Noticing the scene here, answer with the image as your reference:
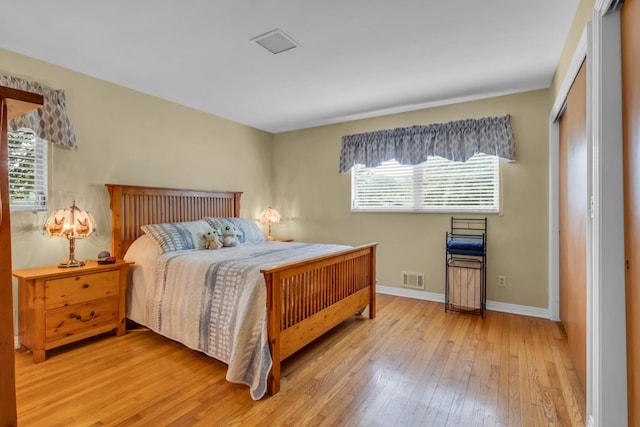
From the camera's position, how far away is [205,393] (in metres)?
2.00

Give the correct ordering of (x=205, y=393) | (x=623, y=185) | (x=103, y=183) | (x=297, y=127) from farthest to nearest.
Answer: (x=297, y=127) → (x=103, y=183) → (x=205, y=393) → (x=623, y=185)

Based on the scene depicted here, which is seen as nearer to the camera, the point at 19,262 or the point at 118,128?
the point at 19,262

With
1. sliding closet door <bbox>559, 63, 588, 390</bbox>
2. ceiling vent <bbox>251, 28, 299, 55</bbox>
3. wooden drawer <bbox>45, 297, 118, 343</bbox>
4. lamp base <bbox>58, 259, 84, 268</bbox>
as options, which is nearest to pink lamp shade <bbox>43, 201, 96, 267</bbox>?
lamp base <bbox>58, 259, 84, 268</bbox>

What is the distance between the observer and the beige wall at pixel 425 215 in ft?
11.0

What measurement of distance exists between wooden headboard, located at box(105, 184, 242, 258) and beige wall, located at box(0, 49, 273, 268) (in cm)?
12

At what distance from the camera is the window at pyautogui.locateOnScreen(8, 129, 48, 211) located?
2.59 meters

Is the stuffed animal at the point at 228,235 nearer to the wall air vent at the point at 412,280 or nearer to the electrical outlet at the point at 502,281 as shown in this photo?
the wall air vent at the point at 412,280

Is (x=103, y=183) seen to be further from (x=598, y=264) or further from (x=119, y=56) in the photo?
(x=598, y=264)

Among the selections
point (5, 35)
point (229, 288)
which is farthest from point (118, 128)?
point (229, 288)

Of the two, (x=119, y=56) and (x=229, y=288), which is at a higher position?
(x=119, y=56)

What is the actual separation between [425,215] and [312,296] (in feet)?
6.98

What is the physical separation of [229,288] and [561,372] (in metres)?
2.40

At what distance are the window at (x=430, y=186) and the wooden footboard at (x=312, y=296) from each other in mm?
1093

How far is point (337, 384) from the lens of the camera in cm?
210
